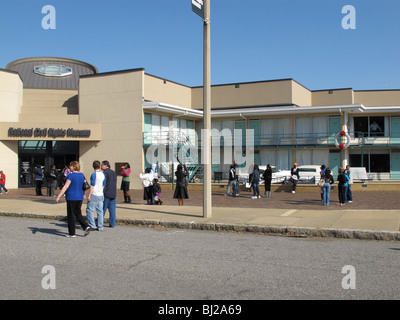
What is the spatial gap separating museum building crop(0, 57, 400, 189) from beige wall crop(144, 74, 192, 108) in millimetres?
90

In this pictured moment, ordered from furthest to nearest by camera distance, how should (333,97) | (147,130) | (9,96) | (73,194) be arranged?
(333,97) < (9,96) < (147,130) < (73,194)

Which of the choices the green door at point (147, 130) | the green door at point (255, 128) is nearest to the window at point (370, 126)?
the green door at point (255, 128)

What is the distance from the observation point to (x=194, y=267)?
7.09 meters

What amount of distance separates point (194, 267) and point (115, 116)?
1015 inches

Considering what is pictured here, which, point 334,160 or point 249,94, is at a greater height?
point 249,94

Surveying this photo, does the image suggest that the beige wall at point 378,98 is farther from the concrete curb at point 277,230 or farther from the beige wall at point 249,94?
the concrete curb at point 277,230

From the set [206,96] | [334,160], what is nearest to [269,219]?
[206,96]

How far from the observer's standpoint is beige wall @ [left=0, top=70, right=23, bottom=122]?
30984mm

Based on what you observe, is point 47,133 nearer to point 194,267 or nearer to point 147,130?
point 147,130

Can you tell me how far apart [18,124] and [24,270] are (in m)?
26.2

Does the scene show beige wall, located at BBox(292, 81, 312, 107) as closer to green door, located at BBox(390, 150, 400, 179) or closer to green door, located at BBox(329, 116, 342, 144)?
green door, located at BBox(329, 116, 342, 144)
